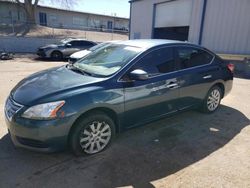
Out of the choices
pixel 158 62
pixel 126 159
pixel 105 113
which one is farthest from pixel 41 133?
pixel 158 62

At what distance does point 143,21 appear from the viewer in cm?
1822

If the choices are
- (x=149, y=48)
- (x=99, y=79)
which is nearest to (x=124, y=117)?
(x=99, y=79)

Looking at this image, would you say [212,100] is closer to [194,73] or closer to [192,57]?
[194,73]

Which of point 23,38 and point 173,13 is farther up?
point 173,13

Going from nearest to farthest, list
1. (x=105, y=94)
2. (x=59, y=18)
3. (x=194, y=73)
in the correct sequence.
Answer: (x=105, y=94)
(x=194, y=73)
(x=59, y=18)

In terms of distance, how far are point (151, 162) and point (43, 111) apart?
5.22 ft

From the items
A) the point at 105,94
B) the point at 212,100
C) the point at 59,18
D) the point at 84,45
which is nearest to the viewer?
the point at 105,94

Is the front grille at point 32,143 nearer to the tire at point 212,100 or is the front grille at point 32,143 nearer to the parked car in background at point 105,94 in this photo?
the parked car in background at point 105,94

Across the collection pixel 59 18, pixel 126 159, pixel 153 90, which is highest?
pixel 59 18

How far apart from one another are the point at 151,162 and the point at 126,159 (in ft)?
1.15

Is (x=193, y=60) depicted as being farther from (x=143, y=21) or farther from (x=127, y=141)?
(x=143, y=21)

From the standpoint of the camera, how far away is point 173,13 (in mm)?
15891

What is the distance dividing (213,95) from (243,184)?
245 cm

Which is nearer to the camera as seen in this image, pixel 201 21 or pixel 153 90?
pixel 153 90
